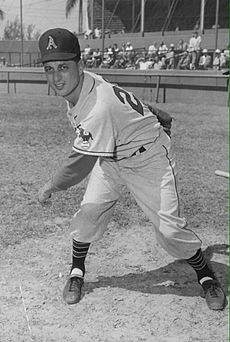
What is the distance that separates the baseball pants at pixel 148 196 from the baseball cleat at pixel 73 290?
11.0 inches

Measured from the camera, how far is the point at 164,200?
328cm

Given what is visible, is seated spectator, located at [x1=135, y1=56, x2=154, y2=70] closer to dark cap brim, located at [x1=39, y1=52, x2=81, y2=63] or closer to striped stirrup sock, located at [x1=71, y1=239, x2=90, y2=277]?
striped stirrup sock, located at [x1=71, y1=239, x2=90, y2=277]

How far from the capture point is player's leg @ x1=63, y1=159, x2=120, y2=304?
346cm

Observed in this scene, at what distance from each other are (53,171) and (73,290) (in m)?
3.89

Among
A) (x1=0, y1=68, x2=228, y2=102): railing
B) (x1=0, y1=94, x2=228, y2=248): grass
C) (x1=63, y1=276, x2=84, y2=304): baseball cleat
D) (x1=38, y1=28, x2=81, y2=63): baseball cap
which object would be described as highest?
(x1=38, y1=28, x2=81, y2=63): baseball cap

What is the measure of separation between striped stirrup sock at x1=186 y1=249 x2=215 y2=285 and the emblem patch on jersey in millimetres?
1017

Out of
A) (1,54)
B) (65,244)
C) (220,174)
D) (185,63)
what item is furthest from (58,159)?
(1,54)

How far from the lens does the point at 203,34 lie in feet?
87.6

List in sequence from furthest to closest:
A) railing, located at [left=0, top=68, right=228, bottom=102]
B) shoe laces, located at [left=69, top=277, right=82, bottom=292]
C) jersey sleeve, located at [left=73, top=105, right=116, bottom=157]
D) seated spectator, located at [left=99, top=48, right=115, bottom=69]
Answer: seated spectator, located at [left=99, top=48, right=115, bottom=69] → railing, located at [left=0, top=68, right=228, bottom=102] → shoe laces, located at [left=69, top=277, right=82, bottom=292] → jersey sleeve, located at [left=73, top=105, right=116, bottom=157]

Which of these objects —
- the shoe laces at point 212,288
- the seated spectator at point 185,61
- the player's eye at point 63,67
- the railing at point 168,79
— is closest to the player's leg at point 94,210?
the player's eye at point 63,67

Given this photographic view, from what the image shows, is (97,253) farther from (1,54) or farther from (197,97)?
(1,54)

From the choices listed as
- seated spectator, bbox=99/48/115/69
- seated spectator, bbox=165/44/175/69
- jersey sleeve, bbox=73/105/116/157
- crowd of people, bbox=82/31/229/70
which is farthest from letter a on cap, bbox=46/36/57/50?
seated spectator, bbox=99/48/115/69

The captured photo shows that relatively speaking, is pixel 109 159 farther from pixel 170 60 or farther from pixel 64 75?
pixel 170 60

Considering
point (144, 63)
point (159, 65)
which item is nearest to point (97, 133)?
point (159, 65)
